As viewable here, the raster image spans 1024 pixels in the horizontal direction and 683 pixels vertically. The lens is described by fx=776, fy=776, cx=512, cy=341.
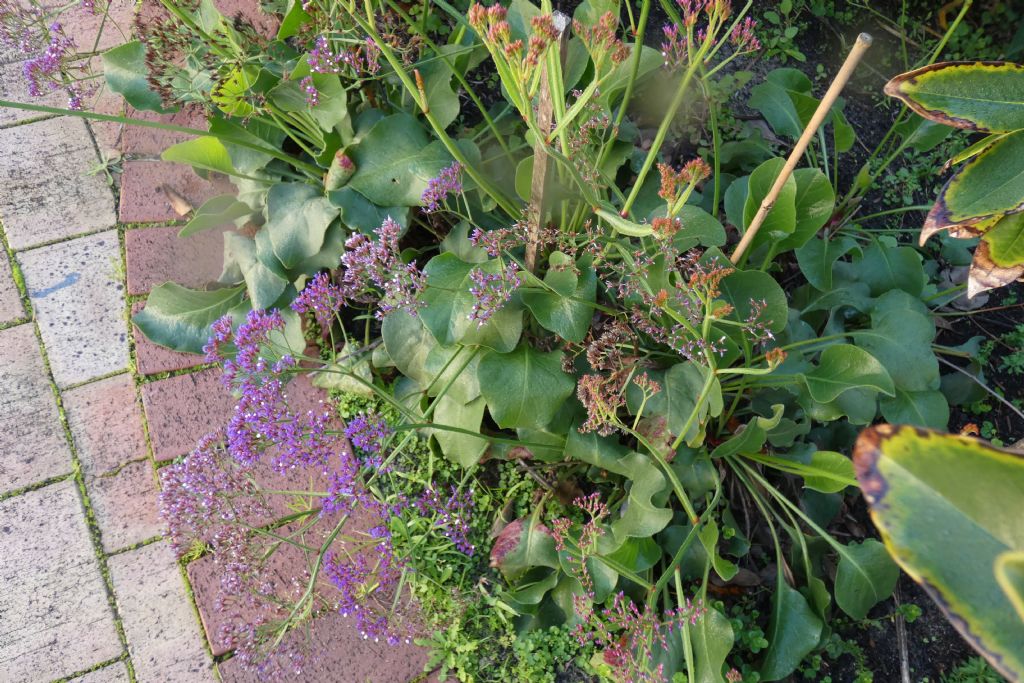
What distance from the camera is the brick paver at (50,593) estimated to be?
197cm

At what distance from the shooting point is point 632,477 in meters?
1.84

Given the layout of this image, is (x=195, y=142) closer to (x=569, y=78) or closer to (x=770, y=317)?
(x=569, y=78)

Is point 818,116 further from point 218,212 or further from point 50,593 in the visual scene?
point 50,593

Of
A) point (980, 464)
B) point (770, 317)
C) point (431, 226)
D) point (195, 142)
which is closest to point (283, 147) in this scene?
point (195, 142)

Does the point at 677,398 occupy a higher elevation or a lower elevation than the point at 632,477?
higher

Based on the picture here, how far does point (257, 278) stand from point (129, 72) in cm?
63

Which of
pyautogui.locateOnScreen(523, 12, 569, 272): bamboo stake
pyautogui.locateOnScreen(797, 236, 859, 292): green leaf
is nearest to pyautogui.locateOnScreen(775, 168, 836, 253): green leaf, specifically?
pyautogui.locateOnScreen(797, 236, 859, 292): green leaf

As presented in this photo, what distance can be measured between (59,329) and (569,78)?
1652 millimetres

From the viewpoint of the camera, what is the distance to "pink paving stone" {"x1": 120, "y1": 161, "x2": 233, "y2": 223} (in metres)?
2.41

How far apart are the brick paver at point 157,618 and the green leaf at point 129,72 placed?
1201mm

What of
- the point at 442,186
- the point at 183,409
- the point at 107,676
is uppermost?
Result: the point at 442,186

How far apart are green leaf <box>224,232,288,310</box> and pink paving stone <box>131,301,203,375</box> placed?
0.29 m

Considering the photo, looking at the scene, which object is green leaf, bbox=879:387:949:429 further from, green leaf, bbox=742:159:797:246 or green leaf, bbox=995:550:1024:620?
green leaf, bbox=995:550:1024:620

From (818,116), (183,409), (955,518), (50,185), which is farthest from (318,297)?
(50,185)
